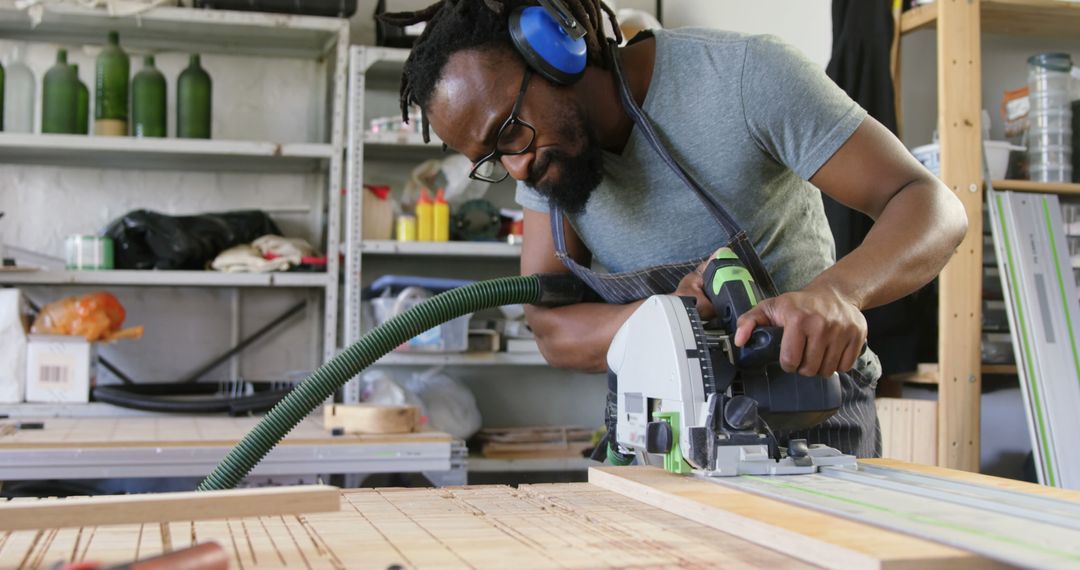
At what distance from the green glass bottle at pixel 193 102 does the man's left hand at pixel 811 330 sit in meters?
2.90

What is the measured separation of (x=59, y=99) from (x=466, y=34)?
2.49 m

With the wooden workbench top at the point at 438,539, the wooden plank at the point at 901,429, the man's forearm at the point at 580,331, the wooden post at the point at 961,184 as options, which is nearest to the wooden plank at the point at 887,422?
the wooden plank at the point at 901,429

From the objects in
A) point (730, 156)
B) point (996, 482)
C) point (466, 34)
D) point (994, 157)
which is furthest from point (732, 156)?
point (994, 157)

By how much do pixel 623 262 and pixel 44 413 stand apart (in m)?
2.25

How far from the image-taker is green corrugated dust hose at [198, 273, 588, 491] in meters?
1.32

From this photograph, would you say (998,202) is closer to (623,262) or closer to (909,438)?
(909,438)

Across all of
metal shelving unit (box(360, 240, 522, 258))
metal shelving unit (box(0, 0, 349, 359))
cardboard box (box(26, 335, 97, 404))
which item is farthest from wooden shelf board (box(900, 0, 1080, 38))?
cardboard box (box(26, 335, 97, 404))

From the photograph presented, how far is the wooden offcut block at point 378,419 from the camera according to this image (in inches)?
102

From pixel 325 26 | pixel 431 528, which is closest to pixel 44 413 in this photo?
pixel 325 26

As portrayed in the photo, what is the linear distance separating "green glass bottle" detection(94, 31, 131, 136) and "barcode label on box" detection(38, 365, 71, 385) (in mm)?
848

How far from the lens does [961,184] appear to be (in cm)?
269

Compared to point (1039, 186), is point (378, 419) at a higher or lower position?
lower

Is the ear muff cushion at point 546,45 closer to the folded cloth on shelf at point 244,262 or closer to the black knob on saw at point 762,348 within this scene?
the black knob on saw at point 762,348

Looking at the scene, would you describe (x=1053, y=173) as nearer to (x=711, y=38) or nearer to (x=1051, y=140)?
(x=1051, y=140)
